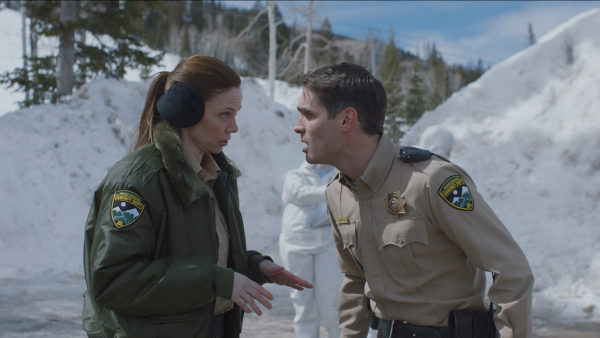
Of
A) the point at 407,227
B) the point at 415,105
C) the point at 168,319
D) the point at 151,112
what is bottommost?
the point at 415,105

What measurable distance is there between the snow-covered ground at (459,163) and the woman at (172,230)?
4.00 meters

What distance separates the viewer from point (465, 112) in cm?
1181

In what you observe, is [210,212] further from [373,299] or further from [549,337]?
[549,337]

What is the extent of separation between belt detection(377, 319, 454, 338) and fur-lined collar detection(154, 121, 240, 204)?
2.97ft

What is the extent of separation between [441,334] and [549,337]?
4.09 meters

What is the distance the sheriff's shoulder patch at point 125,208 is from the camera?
186 cm

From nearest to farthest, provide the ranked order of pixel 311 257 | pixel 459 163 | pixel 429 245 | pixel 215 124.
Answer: pixel 429 245
pixel 215 124
pixel 311 257
pixel 459 163

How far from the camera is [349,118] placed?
2283 millimetres

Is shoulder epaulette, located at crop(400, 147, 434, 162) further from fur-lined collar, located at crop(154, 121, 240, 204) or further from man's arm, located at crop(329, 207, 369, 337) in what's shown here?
fur-lined collar, located at crop(154, 121, 240, 204)

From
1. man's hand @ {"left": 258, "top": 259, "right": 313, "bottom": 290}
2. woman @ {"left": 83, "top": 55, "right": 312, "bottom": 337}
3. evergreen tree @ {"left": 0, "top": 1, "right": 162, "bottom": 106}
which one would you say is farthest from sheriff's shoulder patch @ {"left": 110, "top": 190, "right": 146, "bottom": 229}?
evergreen tree @ {"left": 0, "top": 1, "right": 162, "bottom": 106}

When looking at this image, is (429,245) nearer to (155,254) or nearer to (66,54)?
(155,254)

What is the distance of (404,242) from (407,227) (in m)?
0.06

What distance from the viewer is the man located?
78.2 inches

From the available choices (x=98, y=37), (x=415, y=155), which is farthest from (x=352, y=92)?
(x=98, y=37)
